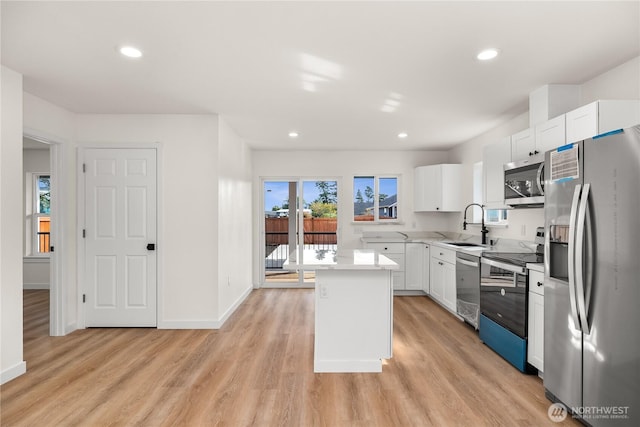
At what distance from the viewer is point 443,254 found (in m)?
4.73

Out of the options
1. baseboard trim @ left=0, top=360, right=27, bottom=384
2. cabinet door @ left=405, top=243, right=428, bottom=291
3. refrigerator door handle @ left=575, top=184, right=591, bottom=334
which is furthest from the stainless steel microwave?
baseboard trim @ left=0, top=360, right=27, bottom=384

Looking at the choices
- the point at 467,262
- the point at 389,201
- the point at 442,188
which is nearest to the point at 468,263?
the point at 467,262

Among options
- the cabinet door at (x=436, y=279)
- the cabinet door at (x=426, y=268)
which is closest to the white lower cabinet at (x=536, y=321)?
the cabinet door at (x=436, y=279)

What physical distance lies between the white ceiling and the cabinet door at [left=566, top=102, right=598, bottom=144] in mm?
398

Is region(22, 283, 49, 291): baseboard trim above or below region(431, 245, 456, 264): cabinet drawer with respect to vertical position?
below

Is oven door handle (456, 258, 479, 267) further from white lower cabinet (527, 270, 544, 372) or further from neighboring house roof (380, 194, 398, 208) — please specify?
neighboring house roof (380, 194, 398, 208)

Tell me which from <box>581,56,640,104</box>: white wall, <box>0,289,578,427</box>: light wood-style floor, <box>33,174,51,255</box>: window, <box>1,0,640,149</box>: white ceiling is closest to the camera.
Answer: <box>1,0,640,149</box>: white ceiling

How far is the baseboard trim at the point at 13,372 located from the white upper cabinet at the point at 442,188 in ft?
17.5

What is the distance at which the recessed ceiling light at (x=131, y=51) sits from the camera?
236 cm

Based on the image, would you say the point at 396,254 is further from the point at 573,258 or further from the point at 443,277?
the point at 573,258

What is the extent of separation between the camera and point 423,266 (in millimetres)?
5426

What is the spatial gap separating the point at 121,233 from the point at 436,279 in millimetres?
4241

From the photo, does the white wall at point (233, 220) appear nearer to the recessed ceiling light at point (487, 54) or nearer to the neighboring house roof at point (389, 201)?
the neighboring house roof at point (389, 201)

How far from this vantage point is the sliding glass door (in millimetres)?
6152
